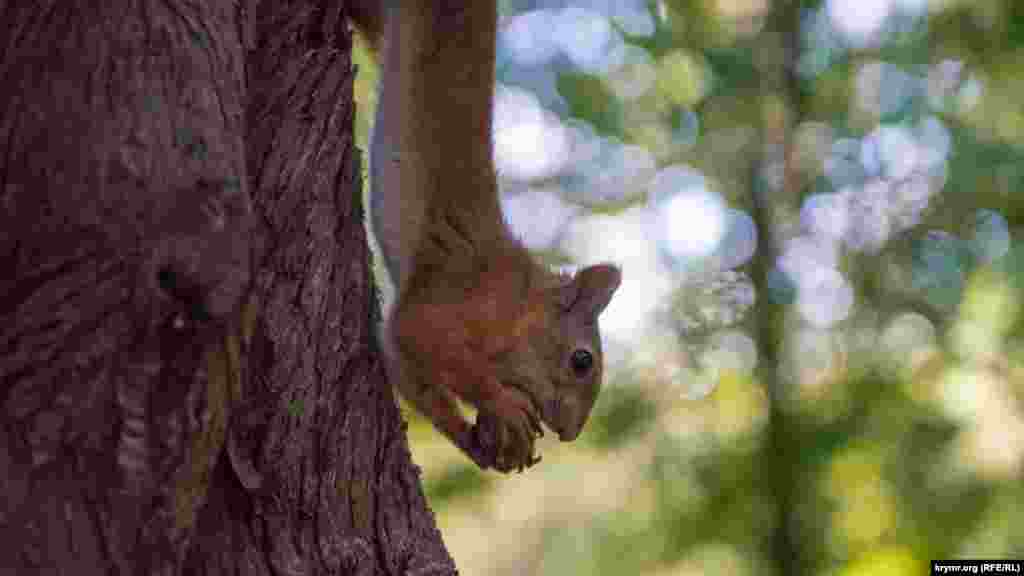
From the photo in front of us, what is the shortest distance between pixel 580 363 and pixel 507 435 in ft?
1.07

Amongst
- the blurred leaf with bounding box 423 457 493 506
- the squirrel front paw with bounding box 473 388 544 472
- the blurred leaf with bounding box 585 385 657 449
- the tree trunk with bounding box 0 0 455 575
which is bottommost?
the blurred leaf with bounding box 423 457 493 506

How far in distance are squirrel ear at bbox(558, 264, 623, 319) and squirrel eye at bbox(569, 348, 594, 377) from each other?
0.13m

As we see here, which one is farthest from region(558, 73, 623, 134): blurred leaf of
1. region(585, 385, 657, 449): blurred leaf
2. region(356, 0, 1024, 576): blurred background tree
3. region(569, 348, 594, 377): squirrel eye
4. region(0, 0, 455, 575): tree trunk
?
region(0, 0, 455, 575): tree trunk

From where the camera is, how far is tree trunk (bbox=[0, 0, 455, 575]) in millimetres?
1643

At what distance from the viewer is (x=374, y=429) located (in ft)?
7.94

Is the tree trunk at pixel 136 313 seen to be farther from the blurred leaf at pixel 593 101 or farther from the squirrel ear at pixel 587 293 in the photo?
the blurred leaf at pixel 593 101

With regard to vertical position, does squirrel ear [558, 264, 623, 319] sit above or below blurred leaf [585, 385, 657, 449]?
above

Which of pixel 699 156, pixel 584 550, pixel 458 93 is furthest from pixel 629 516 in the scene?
→ pixel 458 93

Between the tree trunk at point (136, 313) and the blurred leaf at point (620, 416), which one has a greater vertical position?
the tree trunk at point (136, 313)

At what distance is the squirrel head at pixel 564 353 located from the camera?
319 cm

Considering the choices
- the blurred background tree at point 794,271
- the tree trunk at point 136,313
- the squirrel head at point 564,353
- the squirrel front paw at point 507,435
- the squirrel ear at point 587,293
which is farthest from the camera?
the blurred background tree at point 794,271

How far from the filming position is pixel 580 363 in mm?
3246

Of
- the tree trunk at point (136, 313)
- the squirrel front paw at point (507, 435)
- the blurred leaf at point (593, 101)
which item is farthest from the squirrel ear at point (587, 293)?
the blurred leaf at point (593, 101)

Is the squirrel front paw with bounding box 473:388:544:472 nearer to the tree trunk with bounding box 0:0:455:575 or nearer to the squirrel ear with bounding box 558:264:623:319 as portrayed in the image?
the squirrel ear with bounding box 558:264:623:319
